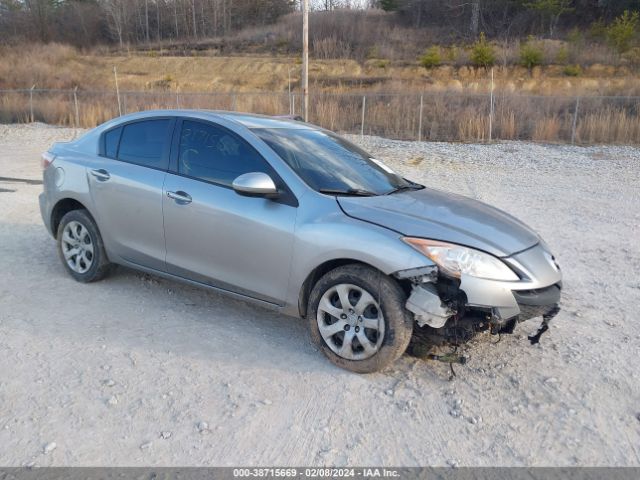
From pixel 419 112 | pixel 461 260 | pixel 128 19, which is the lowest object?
pixel 419 112

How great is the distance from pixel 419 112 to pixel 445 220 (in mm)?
19823

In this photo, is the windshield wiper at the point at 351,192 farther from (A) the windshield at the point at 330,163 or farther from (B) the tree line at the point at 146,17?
(B) the tree line at the point at 146,17

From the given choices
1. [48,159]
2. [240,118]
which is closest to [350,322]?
[240,118]

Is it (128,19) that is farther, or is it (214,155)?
(128,19)

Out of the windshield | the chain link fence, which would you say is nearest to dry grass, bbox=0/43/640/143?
the chain link fence

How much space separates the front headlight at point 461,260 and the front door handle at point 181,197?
5.74ft

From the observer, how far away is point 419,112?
894 inches

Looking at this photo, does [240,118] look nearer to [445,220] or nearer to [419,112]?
[445,220]

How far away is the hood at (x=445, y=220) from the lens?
3.58 metres

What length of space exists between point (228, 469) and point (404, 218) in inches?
73.7

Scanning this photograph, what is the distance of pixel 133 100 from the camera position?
2808 cm

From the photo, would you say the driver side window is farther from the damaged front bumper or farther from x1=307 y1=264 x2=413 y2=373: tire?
the damaged front bumper

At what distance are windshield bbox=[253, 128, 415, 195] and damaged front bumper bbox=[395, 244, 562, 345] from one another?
3.31 ft

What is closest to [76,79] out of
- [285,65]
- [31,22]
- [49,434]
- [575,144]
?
[285,65]
